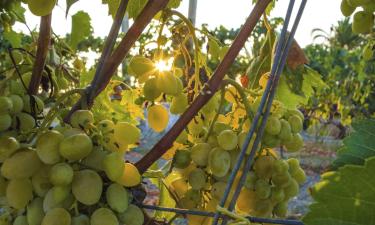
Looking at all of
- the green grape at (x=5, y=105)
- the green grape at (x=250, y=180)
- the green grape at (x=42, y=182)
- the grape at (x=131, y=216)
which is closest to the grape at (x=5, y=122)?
the green grape at (x=5, y=105)

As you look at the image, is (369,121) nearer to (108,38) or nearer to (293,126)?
(293,126)

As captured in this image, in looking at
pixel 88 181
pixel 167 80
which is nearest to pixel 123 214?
pixel 88 181

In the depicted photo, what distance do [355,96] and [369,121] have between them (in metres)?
7.79

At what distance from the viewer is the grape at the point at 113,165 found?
60cm

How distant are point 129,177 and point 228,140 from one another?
15 centimetres

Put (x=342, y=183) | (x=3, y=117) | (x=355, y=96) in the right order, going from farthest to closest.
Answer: (x=355, y=96) → (x=3, y=117) → (x=342, y=183)

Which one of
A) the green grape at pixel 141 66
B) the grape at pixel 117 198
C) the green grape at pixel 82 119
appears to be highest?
the green grape at pixel 141 66

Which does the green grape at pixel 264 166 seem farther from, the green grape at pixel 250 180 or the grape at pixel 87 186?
the grape at pixel 87 186

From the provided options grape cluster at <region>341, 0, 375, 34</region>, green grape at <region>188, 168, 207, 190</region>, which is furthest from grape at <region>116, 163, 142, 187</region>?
grape cluster at <region>341, 0, 375, 34</region>

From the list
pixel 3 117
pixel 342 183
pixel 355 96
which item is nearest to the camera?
pixel 342 183

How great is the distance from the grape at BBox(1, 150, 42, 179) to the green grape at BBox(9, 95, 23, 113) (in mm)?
128

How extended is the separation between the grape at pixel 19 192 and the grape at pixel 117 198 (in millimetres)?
103

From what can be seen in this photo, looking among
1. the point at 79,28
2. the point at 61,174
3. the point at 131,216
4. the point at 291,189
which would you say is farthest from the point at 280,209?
the point at 79,28

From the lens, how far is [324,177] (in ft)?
1.59
